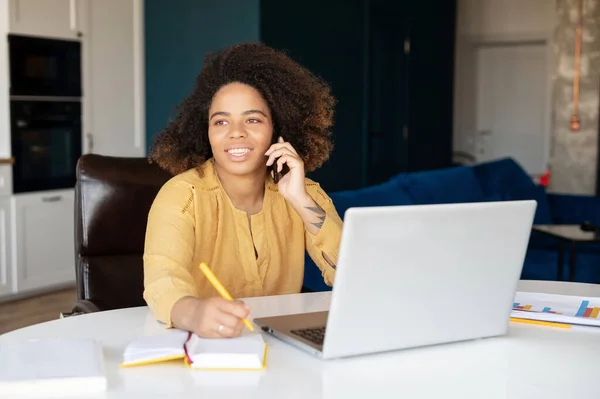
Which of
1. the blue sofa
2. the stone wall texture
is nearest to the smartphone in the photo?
the blue sofa

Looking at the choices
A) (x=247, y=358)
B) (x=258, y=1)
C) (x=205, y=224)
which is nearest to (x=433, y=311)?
(x=247, y=358)

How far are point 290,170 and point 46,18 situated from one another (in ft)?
12.4

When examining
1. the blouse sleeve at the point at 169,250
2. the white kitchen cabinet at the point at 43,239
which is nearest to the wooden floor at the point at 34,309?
the white kitchen cabinet at the point at 43,239

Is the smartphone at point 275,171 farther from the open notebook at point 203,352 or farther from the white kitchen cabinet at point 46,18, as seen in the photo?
the white kitchen cabinet at point 46,18

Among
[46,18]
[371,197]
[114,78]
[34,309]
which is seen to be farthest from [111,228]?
[114,78]

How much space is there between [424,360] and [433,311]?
0.27 ft

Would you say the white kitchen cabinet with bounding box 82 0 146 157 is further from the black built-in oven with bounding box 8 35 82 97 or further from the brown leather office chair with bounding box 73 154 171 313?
the brown leather office chair with bounding box 73 154 171 313

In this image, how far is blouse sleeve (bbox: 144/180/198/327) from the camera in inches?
63.2

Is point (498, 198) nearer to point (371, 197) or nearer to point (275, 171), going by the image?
point (371, 197)

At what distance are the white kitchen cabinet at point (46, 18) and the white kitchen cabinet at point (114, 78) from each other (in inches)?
4.3

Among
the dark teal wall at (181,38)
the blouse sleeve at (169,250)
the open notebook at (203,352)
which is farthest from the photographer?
the dark teal wall at (181,38)

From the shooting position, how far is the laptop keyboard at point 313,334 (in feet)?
4.78

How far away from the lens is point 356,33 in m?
6.43

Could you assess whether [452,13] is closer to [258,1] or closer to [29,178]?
[258,1]
